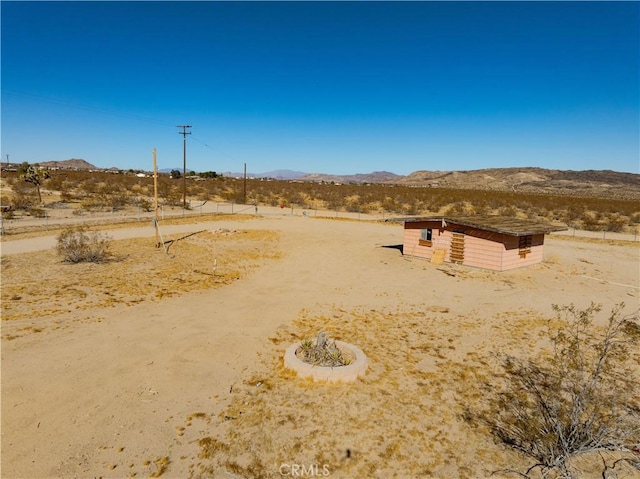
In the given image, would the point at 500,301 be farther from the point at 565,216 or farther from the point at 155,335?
the point at 565,216

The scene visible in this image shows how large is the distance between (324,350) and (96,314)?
748cm

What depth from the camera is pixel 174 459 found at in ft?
18.6

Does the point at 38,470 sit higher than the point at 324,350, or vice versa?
the point at 324,350

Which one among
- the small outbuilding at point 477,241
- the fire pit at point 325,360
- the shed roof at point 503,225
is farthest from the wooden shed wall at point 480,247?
the fire pit at point 325,360

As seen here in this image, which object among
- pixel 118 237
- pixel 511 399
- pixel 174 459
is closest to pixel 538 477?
pixel 511 399

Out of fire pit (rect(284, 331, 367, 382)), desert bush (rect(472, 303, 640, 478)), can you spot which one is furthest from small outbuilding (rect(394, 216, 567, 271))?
fire pit (rect(284, 331, 367, 382))

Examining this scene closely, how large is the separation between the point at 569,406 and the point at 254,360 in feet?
22.0

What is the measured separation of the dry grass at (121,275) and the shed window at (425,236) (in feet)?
26.9

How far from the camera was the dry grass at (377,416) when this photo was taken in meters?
5.67

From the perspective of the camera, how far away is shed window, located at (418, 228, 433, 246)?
20.3m

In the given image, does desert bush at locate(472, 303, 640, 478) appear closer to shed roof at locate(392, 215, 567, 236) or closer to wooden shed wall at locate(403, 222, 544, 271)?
shed roof at locate(392, 215, 567, 236)

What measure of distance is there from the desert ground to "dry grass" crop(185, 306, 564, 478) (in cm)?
3

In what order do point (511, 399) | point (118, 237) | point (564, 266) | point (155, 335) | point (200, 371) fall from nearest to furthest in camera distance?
point (511, 399), point (200, 371), point (155, 335), point (564, 266), point (118, 237)

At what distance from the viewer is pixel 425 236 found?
20484 mm
